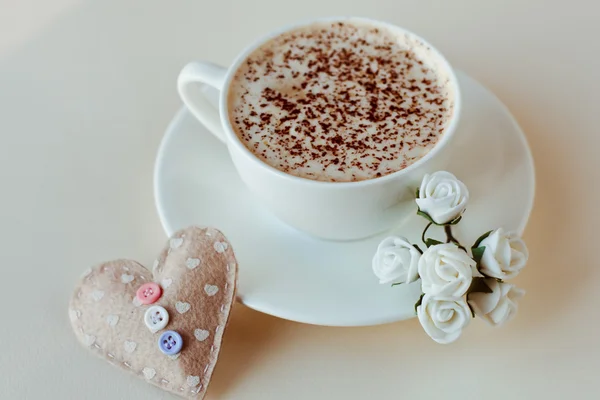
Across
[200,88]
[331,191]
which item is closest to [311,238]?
[331,191]

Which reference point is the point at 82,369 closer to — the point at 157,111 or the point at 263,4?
the point at 157,111

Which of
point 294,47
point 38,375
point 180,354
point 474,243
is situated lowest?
point 38,375

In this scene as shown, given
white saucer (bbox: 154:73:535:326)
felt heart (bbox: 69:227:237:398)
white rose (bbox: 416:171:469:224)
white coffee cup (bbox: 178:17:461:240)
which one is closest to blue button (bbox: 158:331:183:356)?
felt heart (bbox: 69:227:237:398)

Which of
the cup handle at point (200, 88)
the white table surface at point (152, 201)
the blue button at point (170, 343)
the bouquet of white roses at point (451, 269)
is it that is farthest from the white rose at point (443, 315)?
the cup handle at point (200, 88)

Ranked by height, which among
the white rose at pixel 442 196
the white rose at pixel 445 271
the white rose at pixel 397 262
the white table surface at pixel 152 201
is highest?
the white rose at pixel 442 196

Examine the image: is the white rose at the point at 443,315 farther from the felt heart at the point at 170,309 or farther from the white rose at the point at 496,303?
the felt heart at the point at 170,309

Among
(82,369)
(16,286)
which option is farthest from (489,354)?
(16,286)

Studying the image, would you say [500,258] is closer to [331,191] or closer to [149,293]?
[331,191]
